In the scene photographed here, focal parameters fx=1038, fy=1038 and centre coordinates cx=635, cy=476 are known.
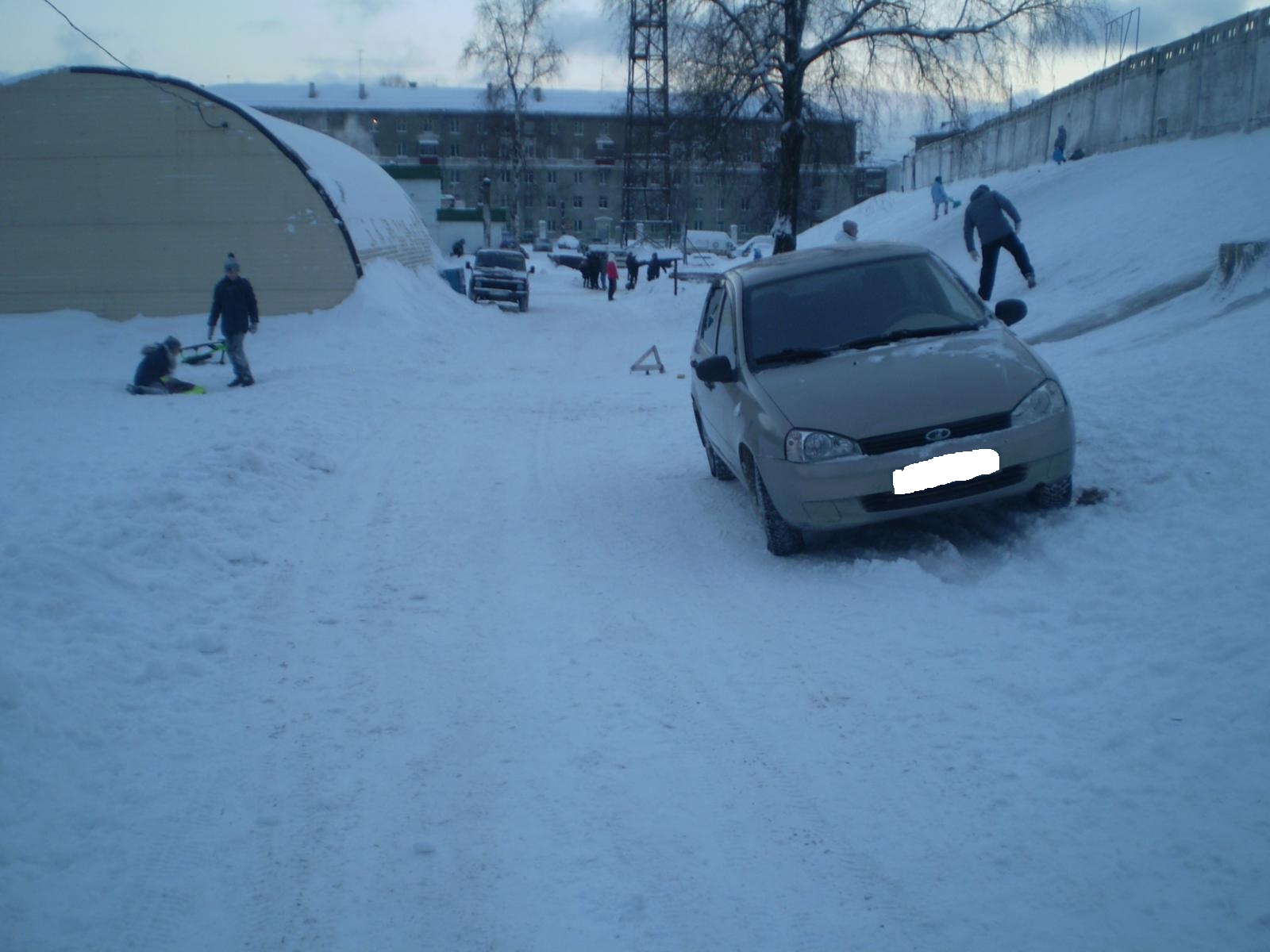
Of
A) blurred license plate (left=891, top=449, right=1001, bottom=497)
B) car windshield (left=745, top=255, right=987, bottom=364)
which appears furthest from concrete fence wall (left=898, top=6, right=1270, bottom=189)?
blurred license plate (left=891, top=449, right=1001, bottom=497)

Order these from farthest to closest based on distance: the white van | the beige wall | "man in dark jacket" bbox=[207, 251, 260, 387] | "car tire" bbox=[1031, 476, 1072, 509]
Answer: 1. the white van
2. the beige wall
3. "man in dark jacket" bbox=[207, 251, 260, 387]
4. "car tire" bbox=[1031, 476, 1072, 509]

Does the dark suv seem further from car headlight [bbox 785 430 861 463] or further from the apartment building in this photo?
the apartment building

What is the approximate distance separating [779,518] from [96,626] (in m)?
3.70

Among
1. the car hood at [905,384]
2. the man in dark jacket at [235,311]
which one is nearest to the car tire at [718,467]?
the car hood at [905,384]

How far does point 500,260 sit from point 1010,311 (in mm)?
26673

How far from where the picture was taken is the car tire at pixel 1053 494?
6008 millimetres

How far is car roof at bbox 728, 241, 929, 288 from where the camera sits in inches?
288

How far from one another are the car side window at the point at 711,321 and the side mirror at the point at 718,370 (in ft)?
3.58

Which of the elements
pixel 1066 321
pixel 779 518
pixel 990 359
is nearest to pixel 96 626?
pixel 779 518

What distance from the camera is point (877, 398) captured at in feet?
19.4

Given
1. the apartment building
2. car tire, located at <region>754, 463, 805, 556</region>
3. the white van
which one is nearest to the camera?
car tire, located at <region>754, 463, 805, 556</region>

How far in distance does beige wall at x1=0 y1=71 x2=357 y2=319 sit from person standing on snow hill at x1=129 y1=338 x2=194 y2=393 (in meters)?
8.96

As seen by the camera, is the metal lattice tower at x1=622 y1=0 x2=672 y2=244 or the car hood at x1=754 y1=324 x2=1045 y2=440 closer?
the car hood at x1=754 y1=324 x2=1045 y2=440

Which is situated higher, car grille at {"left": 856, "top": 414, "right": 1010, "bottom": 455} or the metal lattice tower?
the metal lattice tower
